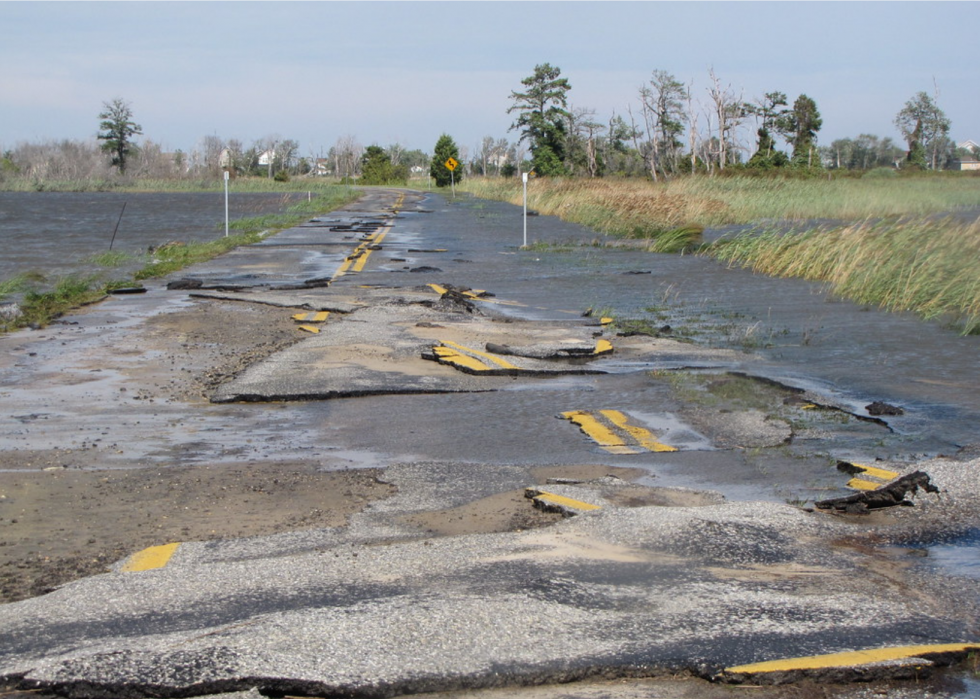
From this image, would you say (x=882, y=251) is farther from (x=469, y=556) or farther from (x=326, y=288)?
(x=469, y=556)

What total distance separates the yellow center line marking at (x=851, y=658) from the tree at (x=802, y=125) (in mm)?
91331

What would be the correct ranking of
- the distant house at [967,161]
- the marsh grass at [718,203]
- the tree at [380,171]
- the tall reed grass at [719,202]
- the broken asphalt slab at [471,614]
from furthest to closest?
the tree at [380,171] → the distant house at [967,161] → the tall reed grass at [719,202] → the marsh grass at [718,203] → the broken asphalt slab at [471,614]

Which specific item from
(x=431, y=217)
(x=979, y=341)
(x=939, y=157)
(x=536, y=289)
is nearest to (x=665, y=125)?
(x=939, y=157)

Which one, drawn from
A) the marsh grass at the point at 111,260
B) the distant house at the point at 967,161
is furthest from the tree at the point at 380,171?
the marsh grass at the point at 111,260

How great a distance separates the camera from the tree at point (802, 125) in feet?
304

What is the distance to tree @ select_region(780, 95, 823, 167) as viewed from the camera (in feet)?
304

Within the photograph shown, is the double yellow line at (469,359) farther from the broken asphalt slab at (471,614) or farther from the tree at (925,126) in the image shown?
the tree at (925,126)

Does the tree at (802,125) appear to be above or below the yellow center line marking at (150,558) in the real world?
above

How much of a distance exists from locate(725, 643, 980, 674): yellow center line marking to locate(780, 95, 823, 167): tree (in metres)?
91.3

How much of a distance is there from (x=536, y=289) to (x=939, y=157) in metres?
103

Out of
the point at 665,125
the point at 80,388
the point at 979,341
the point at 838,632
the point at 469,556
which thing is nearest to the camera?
the point at 838,632

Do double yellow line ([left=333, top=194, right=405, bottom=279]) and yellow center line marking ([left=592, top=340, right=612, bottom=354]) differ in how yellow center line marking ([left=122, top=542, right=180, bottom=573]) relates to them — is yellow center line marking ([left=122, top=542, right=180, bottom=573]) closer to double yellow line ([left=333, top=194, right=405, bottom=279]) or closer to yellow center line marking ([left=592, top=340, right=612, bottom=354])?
yellow center line marking ([left=592, top=340, right=612, bottom=354])

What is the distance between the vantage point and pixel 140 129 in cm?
15850

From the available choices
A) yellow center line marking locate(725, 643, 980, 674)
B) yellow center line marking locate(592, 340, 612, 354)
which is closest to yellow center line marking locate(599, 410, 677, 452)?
yellow center line marking locate(592, 340, 612, 354)
